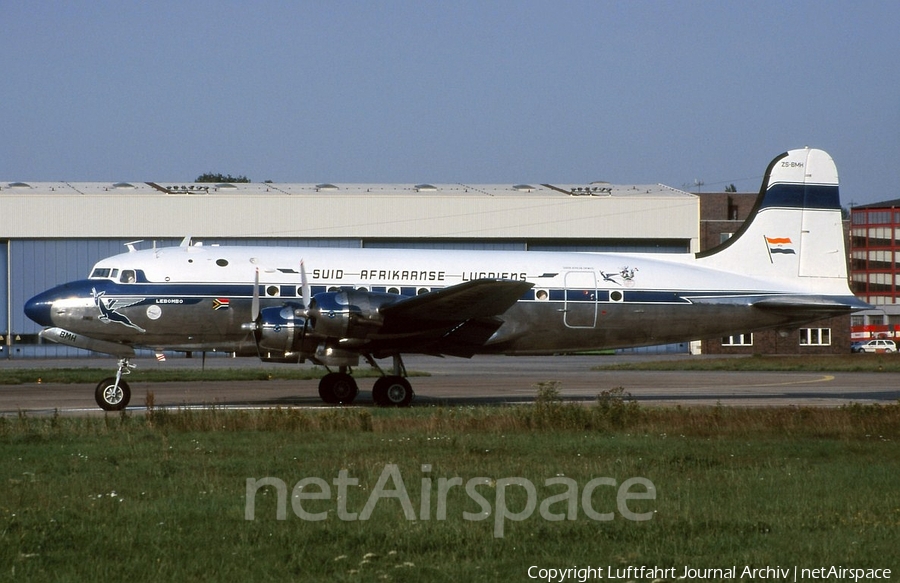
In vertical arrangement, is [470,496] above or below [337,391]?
below

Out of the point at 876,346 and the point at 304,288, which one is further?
the point at 876,346

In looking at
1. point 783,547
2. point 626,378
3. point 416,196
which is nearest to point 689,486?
point 783,547

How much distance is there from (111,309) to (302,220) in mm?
36077

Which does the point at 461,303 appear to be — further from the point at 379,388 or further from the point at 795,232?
the point at 795,232

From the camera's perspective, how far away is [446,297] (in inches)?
781

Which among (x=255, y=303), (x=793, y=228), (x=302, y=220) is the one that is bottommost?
(x=255, y=303)

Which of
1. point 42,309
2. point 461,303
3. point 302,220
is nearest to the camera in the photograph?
point 461,303

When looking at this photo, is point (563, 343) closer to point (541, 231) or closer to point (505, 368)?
point (505, 368)

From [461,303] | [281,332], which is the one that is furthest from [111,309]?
[461,303]

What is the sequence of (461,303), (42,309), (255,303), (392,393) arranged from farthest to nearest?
1. (392,393)
2. (255,303)
3. (42,309)
4. (461,303)

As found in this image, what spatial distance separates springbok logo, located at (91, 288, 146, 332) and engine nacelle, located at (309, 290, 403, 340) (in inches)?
166

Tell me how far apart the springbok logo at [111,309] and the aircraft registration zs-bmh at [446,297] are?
0.07 ft

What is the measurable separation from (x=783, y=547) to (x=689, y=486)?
9.13 feet

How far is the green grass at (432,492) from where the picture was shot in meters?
7.64
